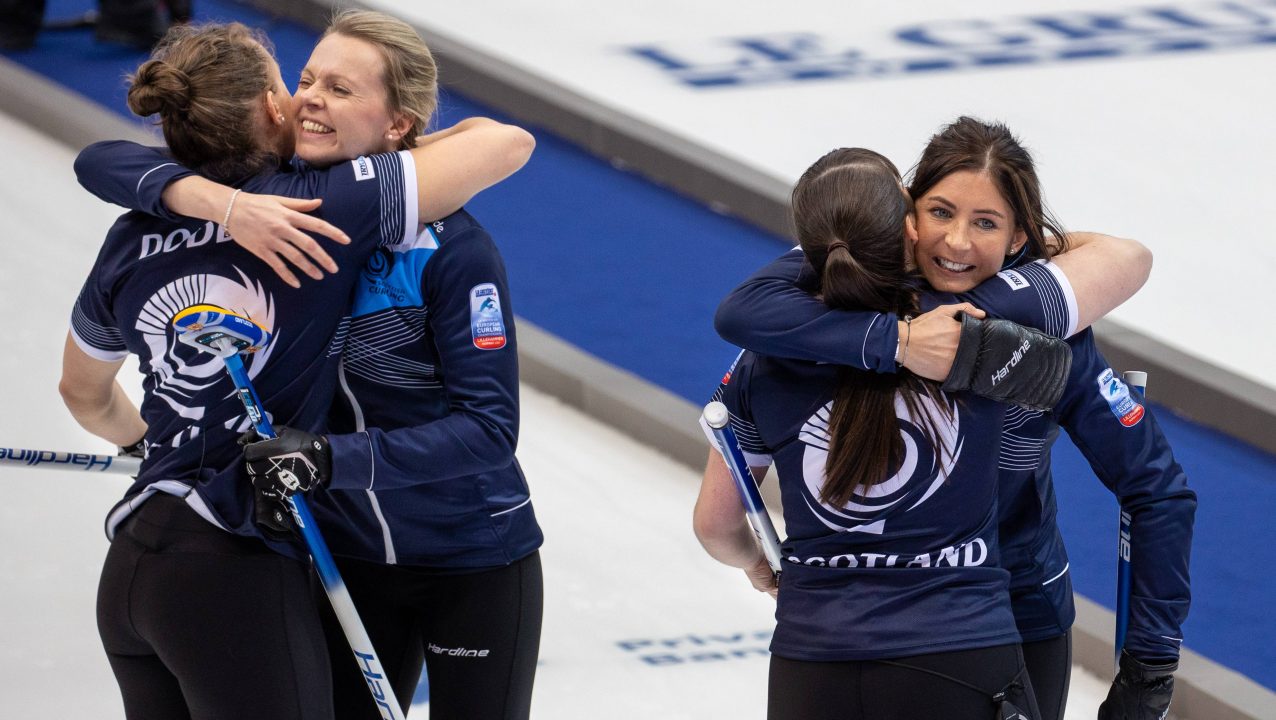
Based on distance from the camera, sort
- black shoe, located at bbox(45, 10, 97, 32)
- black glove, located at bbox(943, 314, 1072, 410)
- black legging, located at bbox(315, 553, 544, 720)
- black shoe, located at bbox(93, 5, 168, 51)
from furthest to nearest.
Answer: black shoe, located at bbox(45, 10, 97, 32)
black shoe, located at bbox(93, 5, 168, 51)
black legging, located at bbox(315, 553, 544, 720)
black glove, located at bbox(943, 314, 1072, 410)

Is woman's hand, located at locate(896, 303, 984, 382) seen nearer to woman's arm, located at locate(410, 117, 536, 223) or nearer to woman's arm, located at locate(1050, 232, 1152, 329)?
woman's arm, located at locate(1050, 232, 1152, 329)

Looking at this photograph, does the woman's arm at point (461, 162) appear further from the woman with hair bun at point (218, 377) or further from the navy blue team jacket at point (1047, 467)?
the navy blue team jacket at point (1047, 467)

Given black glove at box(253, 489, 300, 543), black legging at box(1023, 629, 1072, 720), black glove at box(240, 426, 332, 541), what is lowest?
black legging at box(1023, 629, 1072, 720)

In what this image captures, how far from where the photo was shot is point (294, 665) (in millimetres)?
1977

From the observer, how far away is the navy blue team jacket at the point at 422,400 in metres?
2.02

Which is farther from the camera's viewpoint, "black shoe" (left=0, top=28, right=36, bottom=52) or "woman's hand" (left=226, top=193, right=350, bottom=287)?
"black shoe" (left=0, top=28, right=36, bottom=52)

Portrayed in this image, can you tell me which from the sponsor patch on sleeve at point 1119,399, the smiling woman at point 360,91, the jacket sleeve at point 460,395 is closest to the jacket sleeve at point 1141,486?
the sponsor patch on sleeve at point 1119,399

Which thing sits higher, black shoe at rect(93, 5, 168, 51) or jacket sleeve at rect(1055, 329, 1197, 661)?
jacket sleeve at rect(1055, 329, 1197, 661)

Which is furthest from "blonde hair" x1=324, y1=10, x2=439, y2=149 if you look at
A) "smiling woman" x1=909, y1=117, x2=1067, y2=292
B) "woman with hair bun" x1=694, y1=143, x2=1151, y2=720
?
"smiling woman" x1=909, y1=117, x2=1067, y2=292

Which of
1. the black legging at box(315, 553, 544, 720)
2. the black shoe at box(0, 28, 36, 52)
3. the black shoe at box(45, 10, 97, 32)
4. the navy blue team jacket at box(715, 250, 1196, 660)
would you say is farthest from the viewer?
the black shoe at box(45, 10, 97, 32)

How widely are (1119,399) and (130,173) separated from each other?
1250 mm

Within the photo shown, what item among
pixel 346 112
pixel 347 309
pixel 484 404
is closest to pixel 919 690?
pixel 484 404

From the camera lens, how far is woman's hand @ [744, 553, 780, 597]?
90.9 inches

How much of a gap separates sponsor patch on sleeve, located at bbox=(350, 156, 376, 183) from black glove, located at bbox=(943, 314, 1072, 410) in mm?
752
